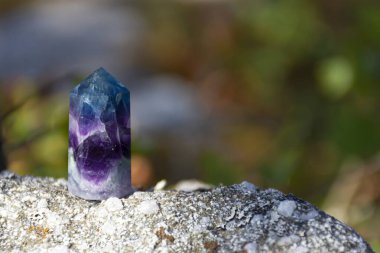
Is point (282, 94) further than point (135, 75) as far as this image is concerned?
No

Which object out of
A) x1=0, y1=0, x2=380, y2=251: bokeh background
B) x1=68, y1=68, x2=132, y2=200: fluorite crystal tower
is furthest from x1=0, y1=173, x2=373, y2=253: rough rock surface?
x1=0, y1=0, x2=380, y2=251: bokeh background

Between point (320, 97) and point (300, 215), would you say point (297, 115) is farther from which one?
point (300, 215)

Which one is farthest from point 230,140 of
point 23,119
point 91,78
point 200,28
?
point 91,78

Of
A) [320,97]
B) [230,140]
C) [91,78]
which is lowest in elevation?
[230,140]

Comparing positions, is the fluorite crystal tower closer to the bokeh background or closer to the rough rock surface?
the rough rock surface

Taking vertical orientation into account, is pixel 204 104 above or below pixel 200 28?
below

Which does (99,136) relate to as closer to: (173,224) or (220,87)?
(173,224)

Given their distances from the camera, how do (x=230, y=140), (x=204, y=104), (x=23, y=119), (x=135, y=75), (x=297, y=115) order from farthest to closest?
1. (x=135, y=75)
2. (x=204, y=104)
3. (x=230, y=140)
4. (x=297, y=115)
5. (x=23, y=119)

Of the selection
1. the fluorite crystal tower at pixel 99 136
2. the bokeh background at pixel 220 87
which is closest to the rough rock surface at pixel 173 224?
the fluorite crystal tower at pixel 99 136
